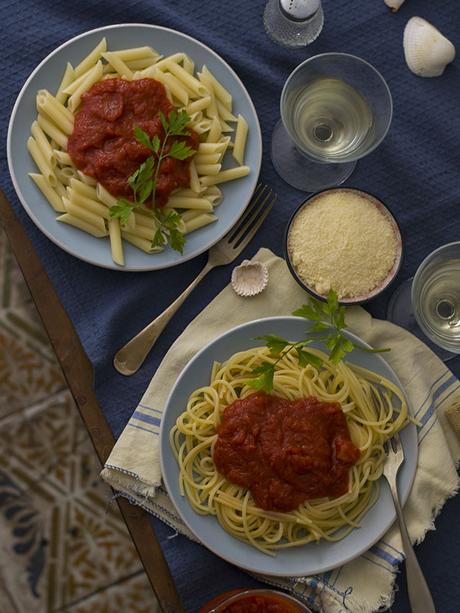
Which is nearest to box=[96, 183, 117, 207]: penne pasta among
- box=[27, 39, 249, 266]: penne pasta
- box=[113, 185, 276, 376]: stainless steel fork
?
box=[27, 39, 249, 266]: penne pasta

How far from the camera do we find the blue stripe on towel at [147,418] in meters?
2.17

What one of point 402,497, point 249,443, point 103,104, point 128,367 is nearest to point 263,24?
point 103,104

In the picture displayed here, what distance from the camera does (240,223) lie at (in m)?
2.23

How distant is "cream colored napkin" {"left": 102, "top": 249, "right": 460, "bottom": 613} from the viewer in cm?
213

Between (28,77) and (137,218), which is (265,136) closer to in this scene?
(137,218)

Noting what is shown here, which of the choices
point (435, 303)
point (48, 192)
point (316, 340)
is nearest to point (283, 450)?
point (316, 340)

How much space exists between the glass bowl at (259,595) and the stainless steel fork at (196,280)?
69 centimetres

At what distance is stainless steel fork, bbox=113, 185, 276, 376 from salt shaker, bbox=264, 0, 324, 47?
0.47m

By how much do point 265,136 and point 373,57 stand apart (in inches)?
16.4

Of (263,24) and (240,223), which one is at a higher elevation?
(263,24)

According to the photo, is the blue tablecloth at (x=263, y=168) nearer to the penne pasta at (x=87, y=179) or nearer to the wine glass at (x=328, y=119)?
the wine glass at (x=328, y=119)

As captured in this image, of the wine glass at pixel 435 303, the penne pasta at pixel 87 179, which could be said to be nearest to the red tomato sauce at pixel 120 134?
the penne pasta at pixel 87 179

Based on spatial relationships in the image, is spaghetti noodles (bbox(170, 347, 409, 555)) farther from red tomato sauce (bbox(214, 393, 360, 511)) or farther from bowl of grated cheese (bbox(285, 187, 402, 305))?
bowl of grated cheese (bbox(285, 187, 402, 305))

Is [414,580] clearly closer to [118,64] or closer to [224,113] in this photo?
[224,113]
